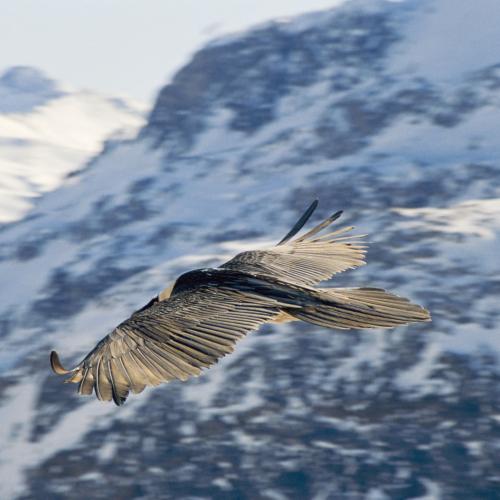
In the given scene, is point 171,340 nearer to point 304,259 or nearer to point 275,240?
point 304,259

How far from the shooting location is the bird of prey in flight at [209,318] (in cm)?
1316

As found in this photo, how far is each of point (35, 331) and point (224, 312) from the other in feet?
310

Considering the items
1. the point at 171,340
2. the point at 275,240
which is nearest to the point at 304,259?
the point at 171,340

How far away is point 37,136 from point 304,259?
16699 centimetres

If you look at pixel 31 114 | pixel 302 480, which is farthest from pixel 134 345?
pixel 31 114

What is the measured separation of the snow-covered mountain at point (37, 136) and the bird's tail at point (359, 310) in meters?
131

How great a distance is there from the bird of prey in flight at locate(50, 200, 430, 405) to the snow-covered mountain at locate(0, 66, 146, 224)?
130390mm

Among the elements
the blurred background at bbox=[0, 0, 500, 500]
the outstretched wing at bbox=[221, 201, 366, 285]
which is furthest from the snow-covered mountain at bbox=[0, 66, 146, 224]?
the outstretched wing at bbox=[221, 201, 366, 285]

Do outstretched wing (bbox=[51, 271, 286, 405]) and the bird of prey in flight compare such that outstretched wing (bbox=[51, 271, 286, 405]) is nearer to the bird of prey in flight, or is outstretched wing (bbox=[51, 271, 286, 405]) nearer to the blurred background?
the bird of prey in flight

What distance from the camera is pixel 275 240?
376 ft

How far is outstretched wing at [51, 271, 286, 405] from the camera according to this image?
13016 millimetres

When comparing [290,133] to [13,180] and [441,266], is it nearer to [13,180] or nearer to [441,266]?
[13,180]

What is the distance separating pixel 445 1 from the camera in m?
160

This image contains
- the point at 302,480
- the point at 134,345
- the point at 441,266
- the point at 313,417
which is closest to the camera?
the point at 134,345
